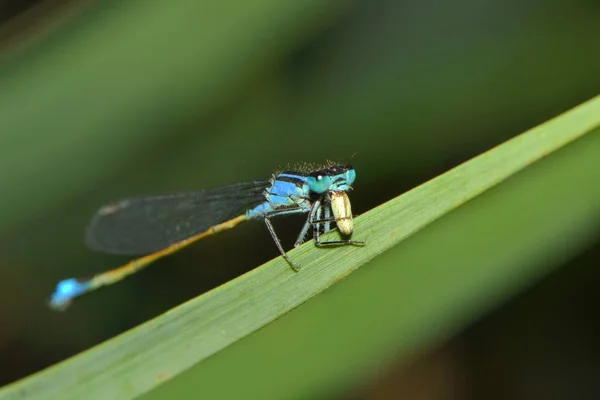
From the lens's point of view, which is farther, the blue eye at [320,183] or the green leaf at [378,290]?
the blue eye at [320,183]

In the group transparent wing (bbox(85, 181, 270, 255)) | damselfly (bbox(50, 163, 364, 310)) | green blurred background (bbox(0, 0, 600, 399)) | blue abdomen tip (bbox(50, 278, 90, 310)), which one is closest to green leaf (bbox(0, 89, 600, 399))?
damselfly (bbox(50, 163, 364, 310))

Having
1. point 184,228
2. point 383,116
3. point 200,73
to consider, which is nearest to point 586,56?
point 383,116

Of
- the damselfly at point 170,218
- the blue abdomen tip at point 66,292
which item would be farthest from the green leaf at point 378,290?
the blue abdomen tip at point 66,292

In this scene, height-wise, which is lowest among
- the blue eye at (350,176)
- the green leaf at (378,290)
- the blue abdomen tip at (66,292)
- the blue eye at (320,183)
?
the green leaf at (378,290)

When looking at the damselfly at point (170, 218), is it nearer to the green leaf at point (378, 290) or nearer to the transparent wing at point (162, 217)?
the transparent wing at point (162, 217)

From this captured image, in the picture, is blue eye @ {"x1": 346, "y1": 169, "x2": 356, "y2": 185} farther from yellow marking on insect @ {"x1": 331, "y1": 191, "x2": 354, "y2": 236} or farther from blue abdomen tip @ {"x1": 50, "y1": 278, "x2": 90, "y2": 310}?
blue abdomen tip @ {"x1": 50, "y1": 278, "x2": 90, "y2": 310}

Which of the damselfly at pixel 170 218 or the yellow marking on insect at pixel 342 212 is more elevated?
the damselfly at pixel 170 218
